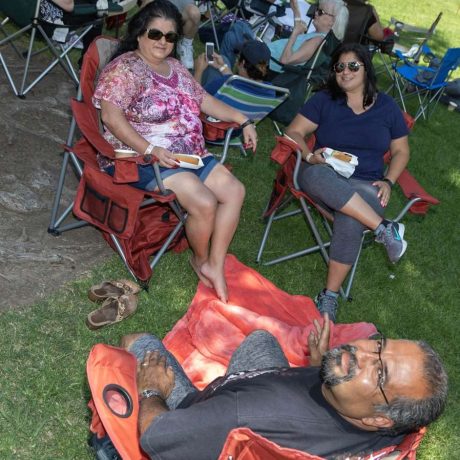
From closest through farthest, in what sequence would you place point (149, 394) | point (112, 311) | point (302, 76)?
point (149, 394)
point (112, 311)
point (302, 76)

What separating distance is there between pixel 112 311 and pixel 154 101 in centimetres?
114

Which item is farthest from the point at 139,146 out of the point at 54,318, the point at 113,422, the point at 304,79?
the point at 304,79

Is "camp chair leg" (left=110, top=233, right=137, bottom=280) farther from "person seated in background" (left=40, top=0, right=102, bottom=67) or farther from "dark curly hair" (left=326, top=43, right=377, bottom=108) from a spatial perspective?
"person seated in background" (left=40, top=0, right=102, bottom=67)

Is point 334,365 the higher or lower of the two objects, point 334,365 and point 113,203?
the higher

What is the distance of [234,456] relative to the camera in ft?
5.96

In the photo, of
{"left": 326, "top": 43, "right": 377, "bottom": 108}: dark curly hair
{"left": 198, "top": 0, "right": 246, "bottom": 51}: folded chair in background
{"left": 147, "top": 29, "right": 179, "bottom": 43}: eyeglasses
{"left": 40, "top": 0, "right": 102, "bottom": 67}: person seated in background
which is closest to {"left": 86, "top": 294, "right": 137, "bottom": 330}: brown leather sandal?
{"left": 147, "top": 29, "right": 179, "bottom": 43}: eyeglasses

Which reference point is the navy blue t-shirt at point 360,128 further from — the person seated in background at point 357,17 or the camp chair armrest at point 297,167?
the person seated in background at point 357,17

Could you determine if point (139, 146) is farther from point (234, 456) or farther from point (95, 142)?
point (234, 456)

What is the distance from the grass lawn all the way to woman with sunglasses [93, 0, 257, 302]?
313 millimetres

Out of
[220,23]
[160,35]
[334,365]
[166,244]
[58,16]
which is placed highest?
[334,365]

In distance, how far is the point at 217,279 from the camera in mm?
3588

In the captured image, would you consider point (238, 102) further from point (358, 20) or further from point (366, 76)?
point (358, 20)

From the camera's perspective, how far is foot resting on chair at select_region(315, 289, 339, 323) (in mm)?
3744

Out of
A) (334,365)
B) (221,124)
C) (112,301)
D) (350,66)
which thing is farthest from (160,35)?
(334,365)
